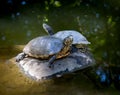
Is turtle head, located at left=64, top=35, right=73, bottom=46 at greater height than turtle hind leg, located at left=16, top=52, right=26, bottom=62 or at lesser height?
greater

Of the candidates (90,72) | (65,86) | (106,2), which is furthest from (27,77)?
(106,2)

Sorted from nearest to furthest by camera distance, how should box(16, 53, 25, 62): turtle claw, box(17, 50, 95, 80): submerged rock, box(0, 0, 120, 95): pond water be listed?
box(0, 0, 120, 95): pond water < box(17, 50, 95, 80): submerged rock < box(16, 53, 25, 62): turtle claw

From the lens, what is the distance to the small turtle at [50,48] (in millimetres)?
4059

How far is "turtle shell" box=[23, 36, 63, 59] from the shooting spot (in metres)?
4.06

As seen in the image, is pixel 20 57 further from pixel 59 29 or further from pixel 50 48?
pixel 59 29

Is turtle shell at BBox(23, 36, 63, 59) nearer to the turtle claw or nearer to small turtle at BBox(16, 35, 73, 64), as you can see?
small turtle at BBox(16, 35, 73, 64)

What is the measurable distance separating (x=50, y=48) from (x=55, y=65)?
0.82ft

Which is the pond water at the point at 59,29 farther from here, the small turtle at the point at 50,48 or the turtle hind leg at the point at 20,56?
the small turtle at the point at 50,48

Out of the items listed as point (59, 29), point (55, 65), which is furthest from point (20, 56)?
point (59, 29)

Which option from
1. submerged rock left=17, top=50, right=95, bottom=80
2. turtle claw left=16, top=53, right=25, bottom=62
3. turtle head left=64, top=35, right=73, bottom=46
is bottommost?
submerged rock left=17, top=50, right=95, bottom=80

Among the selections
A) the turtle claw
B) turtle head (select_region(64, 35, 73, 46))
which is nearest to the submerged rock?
the turtle claw

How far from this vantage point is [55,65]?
3994mm

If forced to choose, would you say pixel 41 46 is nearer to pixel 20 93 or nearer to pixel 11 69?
pixel 11 69

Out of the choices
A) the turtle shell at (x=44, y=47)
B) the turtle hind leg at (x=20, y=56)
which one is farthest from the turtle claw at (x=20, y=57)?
the turtle shell at (x=44, y=47)
